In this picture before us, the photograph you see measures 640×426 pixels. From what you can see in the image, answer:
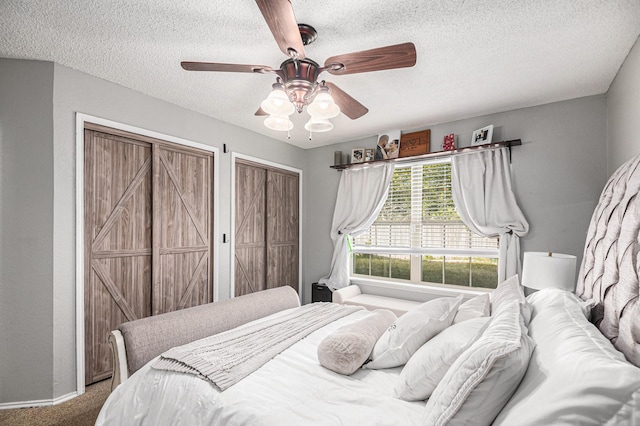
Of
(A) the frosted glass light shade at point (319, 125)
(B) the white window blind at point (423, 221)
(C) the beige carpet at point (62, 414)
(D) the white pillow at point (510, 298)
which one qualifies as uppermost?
(A) the frosted glass light shade at point (319, 125)

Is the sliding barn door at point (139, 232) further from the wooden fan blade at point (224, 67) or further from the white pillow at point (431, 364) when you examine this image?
the white pillow at point (431, 364)

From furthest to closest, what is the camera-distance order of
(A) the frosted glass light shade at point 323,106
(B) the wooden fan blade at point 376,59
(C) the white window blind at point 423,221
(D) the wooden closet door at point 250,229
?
(D) the wooden closet door at point 250,229 < (C) the white window blind at point 423,221 < (A) the frosted glass light shade at point 323,106 < (B) the wooden fan blade at point 376,59

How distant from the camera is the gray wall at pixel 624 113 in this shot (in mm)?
2100

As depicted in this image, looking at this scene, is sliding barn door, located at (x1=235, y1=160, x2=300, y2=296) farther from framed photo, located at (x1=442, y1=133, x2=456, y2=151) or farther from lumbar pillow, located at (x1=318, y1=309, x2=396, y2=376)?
lumbar pillow, located at (x1=318, y1=309, x2=396, y2=376)

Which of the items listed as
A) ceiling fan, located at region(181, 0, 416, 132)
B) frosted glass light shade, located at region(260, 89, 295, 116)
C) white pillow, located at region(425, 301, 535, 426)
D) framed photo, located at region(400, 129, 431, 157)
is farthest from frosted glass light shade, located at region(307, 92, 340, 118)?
framed photo, located at region(400, 129, 431, 157)

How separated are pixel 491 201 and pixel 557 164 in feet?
2.31

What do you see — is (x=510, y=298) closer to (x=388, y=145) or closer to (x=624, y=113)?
(x=624, y=113)

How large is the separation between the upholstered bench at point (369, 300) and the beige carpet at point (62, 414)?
259cm

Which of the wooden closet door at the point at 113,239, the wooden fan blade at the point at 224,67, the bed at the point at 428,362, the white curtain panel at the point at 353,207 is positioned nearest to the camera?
the bed at the point at 428,362

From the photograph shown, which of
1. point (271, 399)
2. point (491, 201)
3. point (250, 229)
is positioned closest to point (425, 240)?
point (491, 201)

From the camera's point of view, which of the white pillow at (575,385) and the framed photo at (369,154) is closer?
the white pillow at (575,385)

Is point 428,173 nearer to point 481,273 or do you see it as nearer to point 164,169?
point 481,273

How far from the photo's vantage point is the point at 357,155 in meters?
4.38

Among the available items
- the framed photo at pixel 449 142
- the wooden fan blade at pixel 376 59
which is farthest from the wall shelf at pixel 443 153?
the wooden fan blade at pixel 376 59
